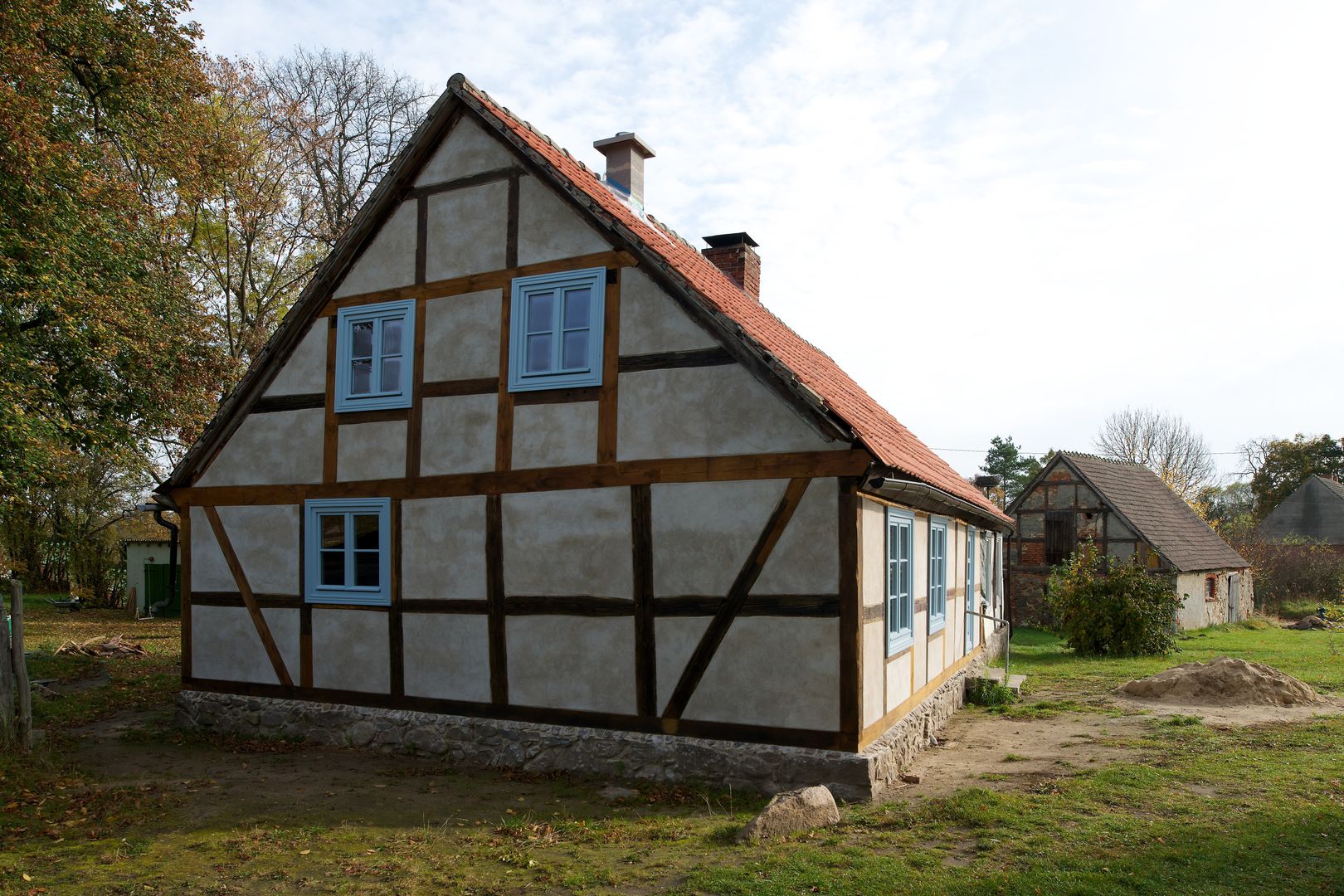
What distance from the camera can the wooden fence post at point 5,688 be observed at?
9242 mm

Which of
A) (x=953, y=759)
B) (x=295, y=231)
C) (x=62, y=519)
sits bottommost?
(x=953, y=759)

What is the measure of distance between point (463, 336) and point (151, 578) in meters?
21.7

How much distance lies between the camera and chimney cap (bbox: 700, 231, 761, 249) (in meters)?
16.0

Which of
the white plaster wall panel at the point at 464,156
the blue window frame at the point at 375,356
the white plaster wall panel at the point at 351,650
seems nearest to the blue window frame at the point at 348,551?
the white plaster wall panel at the point at 351,650

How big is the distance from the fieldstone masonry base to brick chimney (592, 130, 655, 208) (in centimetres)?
771

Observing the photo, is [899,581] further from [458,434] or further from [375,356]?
[375,356]

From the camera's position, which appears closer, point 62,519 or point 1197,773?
point 1197,773

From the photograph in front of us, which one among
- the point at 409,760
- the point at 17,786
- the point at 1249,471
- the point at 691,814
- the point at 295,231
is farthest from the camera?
the point at 1249,471

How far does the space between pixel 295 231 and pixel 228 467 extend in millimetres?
14126

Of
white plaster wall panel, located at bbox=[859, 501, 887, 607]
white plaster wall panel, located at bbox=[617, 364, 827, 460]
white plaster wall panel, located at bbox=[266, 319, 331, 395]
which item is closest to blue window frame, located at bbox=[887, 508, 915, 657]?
white plaster wall panel, located at bbox=[859, 501, 887, 607]

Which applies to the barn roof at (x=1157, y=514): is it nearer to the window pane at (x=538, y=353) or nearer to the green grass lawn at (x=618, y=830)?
the green grass lawn at (x=618, y=830)

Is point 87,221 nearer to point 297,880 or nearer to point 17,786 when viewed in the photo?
point 17,786

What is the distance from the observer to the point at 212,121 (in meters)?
18.2

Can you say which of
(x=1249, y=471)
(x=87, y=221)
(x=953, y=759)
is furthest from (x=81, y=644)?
(x=1249, y=471)
